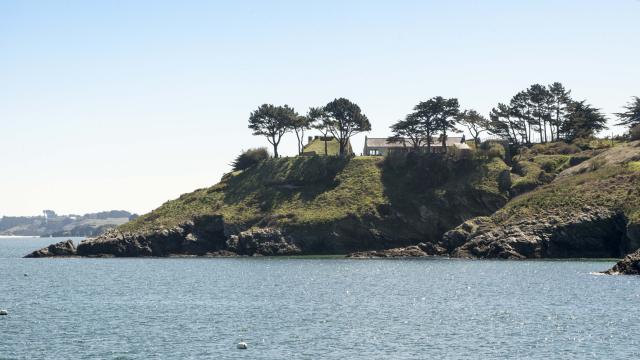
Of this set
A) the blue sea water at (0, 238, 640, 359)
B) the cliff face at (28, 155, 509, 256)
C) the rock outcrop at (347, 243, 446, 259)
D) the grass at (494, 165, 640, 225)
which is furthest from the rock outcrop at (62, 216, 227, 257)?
the grass at (494, 165, 640, 225)

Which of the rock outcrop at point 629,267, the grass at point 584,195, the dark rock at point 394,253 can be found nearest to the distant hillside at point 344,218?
the dark rock at point 394,253

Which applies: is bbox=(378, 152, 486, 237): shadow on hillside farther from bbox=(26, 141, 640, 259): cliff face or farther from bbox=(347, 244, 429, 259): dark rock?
bbox=(347, 244, 429, 259): dark rock

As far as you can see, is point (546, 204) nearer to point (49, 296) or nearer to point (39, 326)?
point (49, 296)

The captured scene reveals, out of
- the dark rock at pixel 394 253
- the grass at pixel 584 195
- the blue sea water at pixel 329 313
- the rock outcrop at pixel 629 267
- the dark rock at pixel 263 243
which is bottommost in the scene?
the blue sea water at pixel 329 313

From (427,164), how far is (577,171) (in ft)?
112

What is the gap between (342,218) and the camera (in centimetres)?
18350

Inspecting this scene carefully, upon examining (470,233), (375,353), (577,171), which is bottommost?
(375,353)

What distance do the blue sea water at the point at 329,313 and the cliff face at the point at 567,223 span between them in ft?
39.0

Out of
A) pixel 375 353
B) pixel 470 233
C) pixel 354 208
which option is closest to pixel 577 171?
pixel 470 233

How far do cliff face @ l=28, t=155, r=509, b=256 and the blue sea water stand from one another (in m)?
35.0

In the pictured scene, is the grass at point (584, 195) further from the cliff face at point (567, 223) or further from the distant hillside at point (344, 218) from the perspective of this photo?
the distant hillside at point (344, 218)

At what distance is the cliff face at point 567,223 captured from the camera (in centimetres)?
15638

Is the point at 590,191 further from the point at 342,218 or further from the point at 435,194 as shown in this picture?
the point at 342,218

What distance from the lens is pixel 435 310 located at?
90250 millimetres
